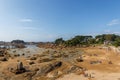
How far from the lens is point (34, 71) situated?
1320 inches

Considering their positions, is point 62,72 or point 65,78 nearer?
point 65,78

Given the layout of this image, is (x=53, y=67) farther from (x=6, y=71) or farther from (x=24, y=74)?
(x=6, y=71)

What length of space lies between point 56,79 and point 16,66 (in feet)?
30.2

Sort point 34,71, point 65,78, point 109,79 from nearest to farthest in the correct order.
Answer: point 109,79 < point 65,78 < point 34,71

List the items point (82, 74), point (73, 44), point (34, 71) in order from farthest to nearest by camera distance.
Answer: point (73, 44) < point (34, 71) < point (82, 74)

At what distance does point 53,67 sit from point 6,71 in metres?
9.68

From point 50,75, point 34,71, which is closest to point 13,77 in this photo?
point 34,71

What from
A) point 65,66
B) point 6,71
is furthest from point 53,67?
point 6,71

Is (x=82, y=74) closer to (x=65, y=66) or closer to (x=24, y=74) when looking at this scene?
(x=65, y=66)

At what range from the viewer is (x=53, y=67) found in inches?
1425

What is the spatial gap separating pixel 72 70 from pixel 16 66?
11.3 meters

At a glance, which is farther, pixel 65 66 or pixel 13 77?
pixel 65 66

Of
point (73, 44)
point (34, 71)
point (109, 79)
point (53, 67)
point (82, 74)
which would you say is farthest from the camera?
point (73, 44)

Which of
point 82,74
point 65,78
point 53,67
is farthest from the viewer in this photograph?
point 53,67
